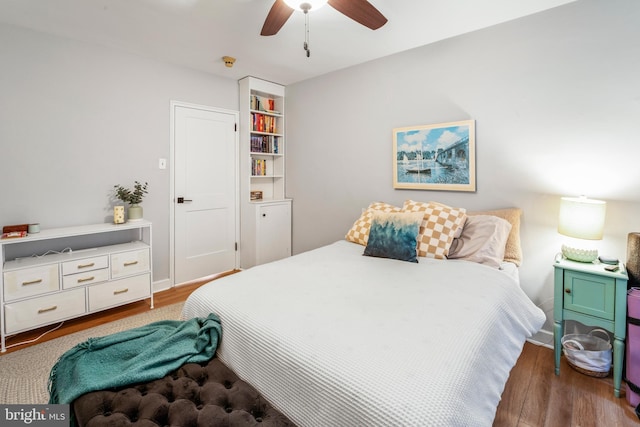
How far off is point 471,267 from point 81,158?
333 cm

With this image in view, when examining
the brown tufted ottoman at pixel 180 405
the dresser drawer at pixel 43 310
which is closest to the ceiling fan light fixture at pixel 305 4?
the brown tufted ottoman at pixel 180 405

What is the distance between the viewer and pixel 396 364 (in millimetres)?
1022

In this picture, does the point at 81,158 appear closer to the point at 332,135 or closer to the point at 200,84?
the point at 200,84

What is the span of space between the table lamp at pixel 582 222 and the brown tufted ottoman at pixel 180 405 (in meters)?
2.00

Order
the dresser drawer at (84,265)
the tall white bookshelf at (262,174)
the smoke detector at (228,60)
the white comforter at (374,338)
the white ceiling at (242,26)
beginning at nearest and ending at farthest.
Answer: the white comforter at (374,338) → the white ceiling at (242,26) → the dresser drawer at (84,265) → the smoke detector at (228,60) → the tall white bookshelf at (262,174)

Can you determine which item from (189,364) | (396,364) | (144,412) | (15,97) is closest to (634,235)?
(396,364)

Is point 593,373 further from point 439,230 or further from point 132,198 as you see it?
point 132,198

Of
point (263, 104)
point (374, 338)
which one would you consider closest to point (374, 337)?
point (374, 338)

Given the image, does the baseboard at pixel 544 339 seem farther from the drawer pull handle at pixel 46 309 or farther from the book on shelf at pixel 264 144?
the drawer pull handle at pixel 46 309

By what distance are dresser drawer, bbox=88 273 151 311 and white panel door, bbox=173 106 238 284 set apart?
0.61 meters

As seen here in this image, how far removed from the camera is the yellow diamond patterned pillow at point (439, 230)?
7.42 feet

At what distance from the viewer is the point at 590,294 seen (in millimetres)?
1895

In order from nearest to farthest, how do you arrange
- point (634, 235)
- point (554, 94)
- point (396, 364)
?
point (396, 364), point (634, 235), point (554, 94)

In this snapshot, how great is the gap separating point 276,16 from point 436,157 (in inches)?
Result: 67.5
